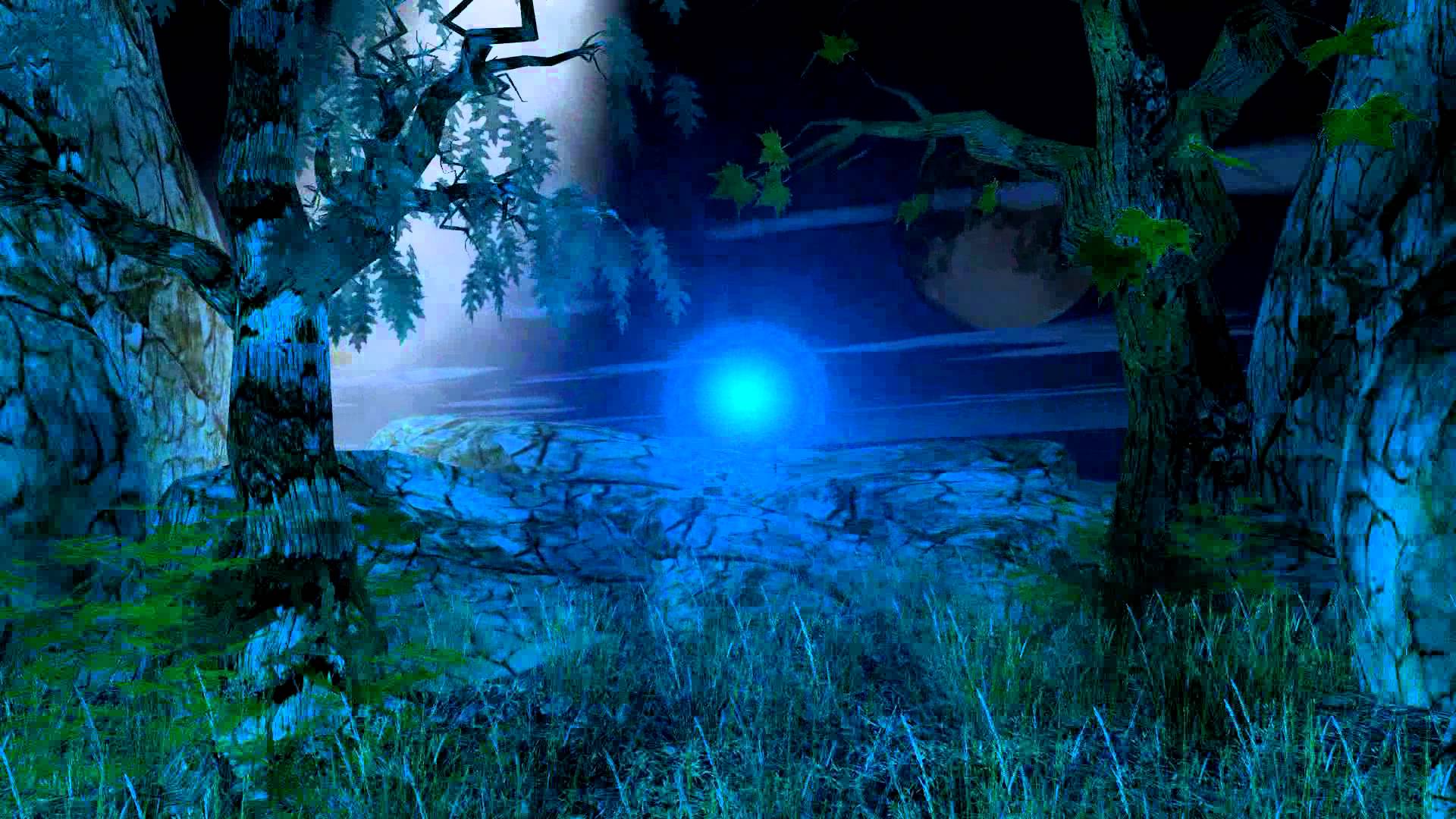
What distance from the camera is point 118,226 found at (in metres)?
4.12

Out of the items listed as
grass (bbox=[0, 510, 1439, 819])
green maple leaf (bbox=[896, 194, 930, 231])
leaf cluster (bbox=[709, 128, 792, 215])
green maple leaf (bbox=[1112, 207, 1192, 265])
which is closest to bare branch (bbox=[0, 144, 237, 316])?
grass (bbox=[0, 510, 1439, 819])

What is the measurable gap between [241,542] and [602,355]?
595cm

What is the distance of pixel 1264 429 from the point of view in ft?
20.2

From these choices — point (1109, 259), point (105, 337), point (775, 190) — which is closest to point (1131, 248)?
point (1109, 259)

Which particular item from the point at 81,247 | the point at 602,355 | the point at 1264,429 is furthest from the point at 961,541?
the point at 81,247

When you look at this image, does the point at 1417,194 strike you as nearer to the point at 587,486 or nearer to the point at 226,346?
the point at 587,486

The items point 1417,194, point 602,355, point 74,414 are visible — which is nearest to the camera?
point 1417,194

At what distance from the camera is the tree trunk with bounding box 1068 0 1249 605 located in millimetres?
5316

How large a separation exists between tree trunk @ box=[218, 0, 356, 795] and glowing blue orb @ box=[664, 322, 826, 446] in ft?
18.6

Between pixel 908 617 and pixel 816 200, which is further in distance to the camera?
pixel 816 200

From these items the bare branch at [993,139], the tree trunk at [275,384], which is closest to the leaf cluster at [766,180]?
the bare branch at [993,139]

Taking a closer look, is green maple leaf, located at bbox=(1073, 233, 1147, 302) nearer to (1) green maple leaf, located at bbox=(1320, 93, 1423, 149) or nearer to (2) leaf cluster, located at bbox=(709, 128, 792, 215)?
(1) green maple leaf, located at bbox=(1320, 93, 1423, 149)

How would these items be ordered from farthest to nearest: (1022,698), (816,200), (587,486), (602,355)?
(602,355) → (816,200) → (587,486) → (1022,698)

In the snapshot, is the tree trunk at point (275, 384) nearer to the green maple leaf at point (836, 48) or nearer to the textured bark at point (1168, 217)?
the green maple leaf at point (836, 48)
